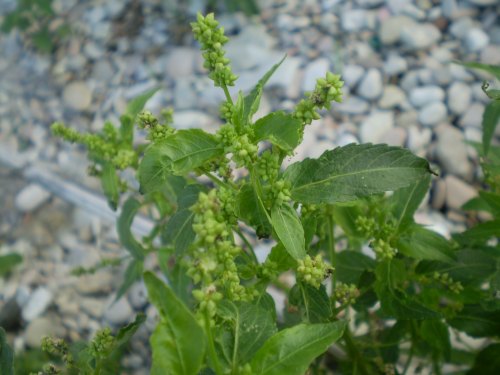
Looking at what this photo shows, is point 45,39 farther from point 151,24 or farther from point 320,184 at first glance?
point 320,184

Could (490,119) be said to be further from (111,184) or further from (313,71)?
(313,71)

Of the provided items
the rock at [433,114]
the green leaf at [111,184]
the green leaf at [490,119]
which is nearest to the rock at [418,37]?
the rock at [433,114]

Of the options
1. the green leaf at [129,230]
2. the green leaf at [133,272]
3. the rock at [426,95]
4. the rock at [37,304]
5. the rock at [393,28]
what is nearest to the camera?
the green leaf at [129,230]

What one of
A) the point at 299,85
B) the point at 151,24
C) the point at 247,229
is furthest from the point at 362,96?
the point at 151,24

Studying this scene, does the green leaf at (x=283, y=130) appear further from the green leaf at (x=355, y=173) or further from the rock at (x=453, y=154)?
the rock at (x=453, y=154)

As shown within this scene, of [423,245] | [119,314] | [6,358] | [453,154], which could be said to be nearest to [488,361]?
[423,245]

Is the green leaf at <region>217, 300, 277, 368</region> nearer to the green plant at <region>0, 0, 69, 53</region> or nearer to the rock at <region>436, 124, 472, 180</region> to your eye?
the rock at <region>436, 124, 472, 180</region>
